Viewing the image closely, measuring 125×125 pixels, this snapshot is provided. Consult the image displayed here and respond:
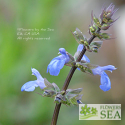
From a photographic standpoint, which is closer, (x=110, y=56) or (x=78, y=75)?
(x=78, y=75)

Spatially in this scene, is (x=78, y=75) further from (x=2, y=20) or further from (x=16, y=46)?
(x=2, y=20)

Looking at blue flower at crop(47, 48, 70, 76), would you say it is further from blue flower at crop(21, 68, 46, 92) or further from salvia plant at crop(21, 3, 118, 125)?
blue flower at crop(21, 68, 46, 92)

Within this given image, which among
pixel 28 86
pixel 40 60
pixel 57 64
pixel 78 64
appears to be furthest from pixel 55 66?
pixel 40 60

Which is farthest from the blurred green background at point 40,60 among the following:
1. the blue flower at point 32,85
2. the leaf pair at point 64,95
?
the leaf pair at point 64,95

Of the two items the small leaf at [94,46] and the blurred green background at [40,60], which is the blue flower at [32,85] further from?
the blurred green background at [40,60]

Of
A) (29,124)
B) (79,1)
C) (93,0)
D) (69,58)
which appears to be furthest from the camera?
Answer: (93,0)

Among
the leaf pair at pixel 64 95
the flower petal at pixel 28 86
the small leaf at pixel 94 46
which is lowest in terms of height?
the leaf pair at pixel 64 95

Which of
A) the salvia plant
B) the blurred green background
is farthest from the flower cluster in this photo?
the blurred green background

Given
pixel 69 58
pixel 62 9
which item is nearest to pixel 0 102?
pixel 69 58
